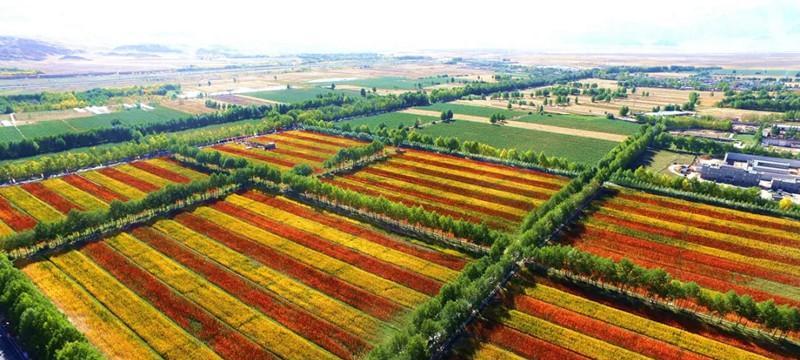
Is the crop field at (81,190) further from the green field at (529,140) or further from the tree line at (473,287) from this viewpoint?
the green field at (529,140)

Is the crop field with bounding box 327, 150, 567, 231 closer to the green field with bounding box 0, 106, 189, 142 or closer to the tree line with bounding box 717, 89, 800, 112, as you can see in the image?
the green field with bounding box 0, 106, 189, 142

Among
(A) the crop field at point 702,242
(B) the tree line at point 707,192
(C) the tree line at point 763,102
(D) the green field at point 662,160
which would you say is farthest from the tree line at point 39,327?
(C) the tree line at point 763,102

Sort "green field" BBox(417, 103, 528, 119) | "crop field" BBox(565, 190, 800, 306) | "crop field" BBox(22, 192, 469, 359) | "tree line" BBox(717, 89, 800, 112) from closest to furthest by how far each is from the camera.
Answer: "crop field" BBox(22, 192, 469, 359)
"crop field" BBox(565, 190, 800, 306)
"tree line" BBox(717, 89, 800, 112)
"green field" BBox(417, 103, 528, 119)

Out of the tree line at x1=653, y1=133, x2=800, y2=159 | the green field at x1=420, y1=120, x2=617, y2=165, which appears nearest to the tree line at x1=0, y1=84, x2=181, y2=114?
the green field at x1=420, y1=120, x2=617, y2=165

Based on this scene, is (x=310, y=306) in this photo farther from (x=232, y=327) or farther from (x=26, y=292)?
(x=26, y=292)

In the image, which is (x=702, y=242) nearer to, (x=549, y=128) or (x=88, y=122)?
(x=549, y=128)

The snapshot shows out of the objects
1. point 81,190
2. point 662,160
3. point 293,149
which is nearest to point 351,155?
point 293,149
